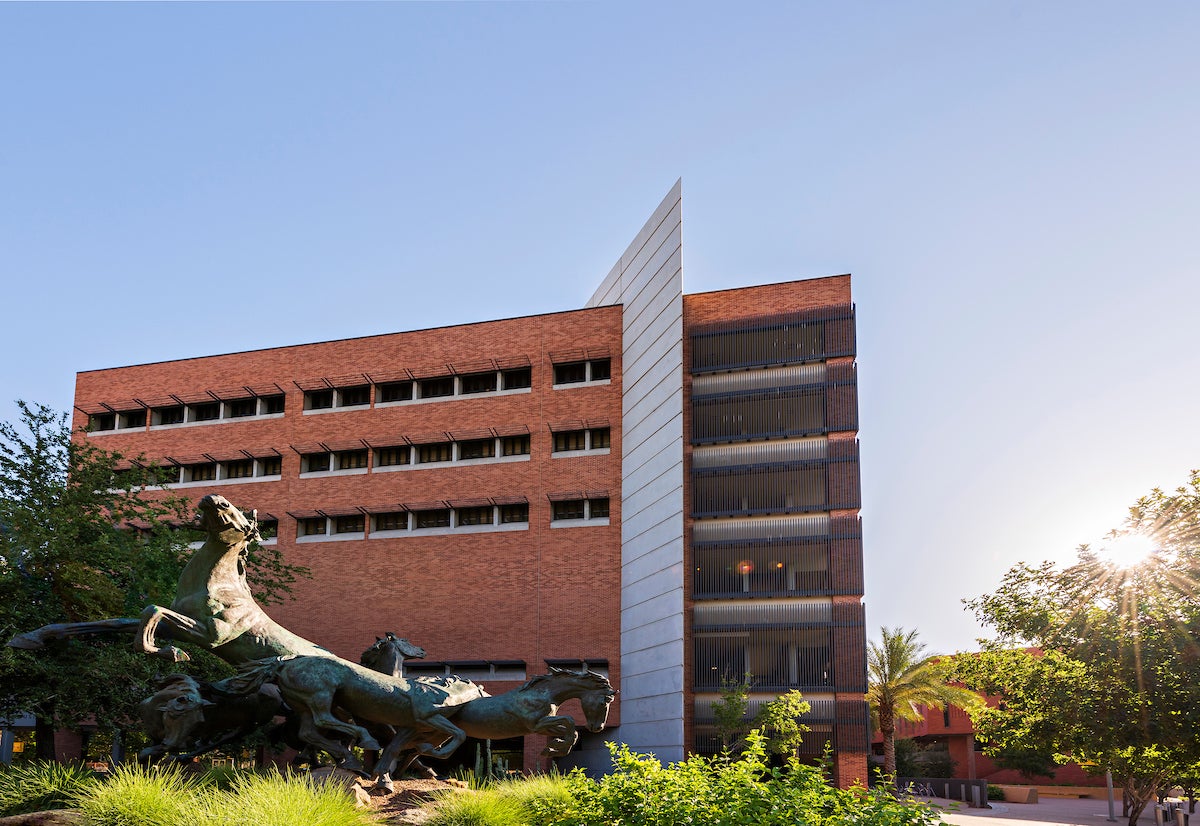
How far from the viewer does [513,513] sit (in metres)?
46.2

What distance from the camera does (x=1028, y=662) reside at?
26.7m

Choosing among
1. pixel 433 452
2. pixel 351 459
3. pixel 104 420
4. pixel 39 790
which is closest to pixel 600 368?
pixel 433 452

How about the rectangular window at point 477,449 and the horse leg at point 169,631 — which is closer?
the horse leg at point 169,631

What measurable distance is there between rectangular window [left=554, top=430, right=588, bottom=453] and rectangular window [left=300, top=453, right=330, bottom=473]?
1074 cm

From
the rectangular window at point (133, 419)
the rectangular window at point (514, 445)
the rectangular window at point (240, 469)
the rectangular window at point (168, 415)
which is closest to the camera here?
the rectangular window at point (514, 445)

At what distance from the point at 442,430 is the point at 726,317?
13.1 meters

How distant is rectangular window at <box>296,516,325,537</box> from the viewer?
4831 centimetres

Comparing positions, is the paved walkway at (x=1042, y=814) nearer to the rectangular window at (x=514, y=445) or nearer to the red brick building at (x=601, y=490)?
the red brick building at (x=601, y=490)

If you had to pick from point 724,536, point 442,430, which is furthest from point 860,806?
point 442,430

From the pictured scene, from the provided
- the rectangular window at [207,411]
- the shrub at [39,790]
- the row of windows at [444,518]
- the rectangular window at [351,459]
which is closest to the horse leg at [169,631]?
the shrub at [39,790]

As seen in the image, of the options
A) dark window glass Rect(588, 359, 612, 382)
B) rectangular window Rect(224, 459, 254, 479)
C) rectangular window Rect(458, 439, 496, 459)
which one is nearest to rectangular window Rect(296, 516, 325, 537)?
rectangular window Rect(224, 459, 254, 479)

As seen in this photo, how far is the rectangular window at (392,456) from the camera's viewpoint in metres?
48.3

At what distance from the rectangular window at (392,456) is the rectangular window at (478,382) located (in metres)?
3.70

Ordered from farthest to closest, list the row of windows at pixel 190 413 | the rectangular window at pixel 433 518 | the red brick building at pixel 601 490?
the row of windows at pixel 190 413
the rectangular window at pixel 433 518
the red brick building at pixel 601 490
